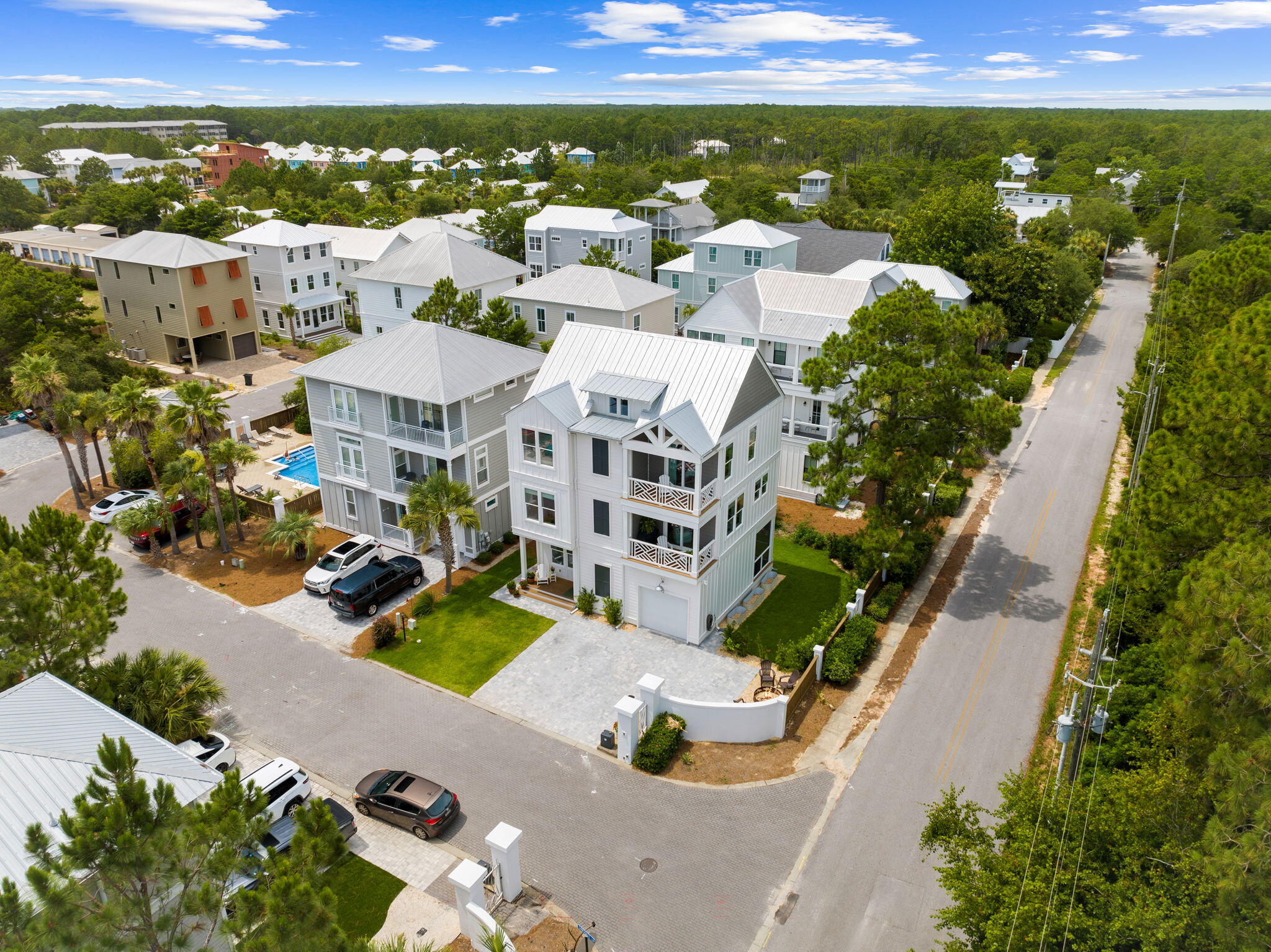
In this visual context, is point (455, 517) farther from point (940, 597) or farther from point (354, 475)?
point (940, 597)

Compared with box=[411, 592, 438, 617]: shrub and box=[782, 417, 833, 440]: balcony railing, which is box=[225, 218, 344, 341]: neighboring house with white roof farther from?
box=[782, 417, 833, 440]: balcony railing

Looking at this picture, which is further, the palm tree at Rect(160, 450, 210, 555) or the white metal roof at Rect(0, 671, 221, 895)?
the palm tree at Rect(160, 450, 210, 555)

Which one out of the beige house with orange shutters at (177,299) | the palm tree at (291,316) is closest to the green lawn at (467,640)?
the beige house with orange shutters at (177,299)

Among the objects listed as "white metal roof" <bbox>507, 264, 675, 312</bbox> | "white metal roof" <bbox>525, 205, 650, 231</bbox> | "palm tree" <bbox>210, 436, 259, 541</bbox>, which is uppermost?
"white metal roof" <bbox>525, 205, 650, 231</bbox>

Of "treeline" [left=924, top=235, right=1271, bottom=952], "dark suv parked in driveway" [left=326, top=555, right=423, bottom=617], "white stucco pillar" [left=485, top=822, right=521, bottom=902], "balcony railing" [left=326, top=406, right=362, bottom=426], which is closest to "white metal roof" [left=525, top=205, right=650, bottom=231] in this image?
"balcony railing" [left=326, top=406, right=362, bottom=426]

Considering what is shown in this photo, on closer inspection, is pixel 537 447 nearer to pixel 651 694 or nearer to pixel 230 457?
pixel 651 694

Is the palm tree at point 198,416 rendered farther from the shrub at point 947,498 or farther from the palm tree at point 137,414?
the shrub at point 947,498
